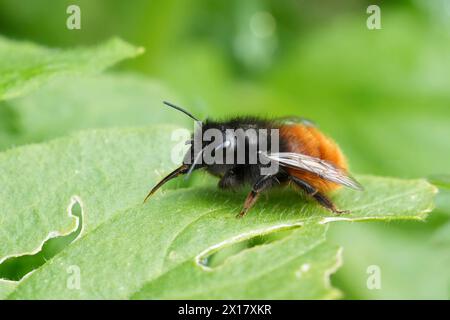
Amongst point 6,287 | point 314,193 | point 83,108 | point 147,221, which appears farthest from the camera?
point 83,108

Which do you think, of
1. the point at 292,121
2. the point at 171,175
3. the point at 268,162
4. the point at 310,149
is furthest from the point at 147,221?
the point at 292,121

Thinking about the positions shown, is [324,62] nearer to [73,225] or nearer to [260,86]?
[260,86]

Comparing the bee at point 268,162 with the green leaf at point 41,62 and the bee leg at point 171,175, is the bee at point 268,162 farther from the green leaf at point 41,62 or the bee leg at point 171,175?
the green leaf at point 41,62

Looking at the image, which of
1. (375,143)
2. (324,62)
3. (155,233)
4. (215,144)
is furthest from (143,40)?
(155,233)

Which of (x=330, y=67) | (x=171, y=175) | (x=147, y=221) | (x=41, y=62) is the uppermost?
(x=41, y=62)

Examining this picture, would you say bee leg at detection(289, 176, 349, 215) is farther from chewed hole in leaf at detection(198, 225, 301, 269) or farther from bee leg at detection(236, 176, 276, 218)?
chewed hole in leaf at detection(198, 225, 301, 269)

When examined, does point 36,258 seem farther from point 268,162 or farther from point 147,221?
point 268,162

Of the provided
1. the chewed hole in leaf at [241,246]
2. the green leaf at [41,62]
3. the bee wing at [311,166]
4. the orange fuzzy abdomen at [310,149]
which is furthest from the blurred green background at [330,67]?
the chewed hole in leaf at [241,246]
